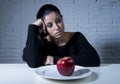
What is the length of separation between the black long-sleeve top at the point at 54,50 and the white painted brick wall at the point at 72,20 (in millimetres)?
762

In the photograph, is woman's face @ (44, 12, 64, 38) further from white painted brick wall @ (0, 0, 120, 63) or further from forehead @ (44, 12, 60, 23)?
white painted brick wall @ (0, 0, 120, 63)

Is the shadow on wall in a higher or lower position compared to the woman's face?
lower

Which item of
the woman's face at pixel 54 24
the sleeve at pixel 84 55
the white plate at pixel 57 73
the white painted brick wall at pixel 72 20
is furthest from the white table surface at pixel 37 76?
the white painted brick wall at pixel 72 20

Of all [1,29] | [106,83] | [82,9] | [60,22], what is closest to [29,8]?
[1,29]

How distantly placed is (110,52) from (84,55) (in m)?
1.20

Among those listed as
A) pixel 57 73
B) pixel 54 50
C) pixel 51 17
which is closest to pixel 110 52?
pixel 54 50

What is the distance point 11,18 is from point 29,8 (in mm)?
227

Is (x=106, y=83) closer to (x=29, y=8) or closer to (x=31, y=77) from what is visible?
(x=31, y=77)

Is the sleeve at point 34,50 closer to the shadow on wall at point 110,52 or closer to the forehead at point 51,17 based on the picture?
the forehead at point 51,17

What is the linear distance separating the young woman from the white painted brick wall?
76 centimetres

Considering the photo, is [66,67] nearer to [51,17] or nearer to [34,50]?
[34,50]

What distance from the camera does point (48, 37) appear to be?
1882mm

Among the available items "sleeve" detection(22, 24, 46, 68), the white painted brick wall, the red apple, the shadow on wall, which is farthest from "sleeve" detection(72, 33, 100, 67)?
the shadow on wall

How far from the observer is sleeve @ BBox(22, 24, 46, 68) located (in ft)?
5.13
